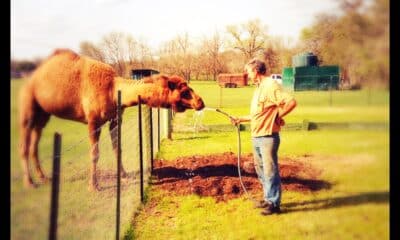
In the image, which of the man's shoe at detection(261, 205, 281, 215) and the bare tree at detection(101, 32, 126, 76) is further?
the man's shoe at detection(261, 205, 281, 215)

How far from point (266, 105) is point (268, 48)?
0.52m

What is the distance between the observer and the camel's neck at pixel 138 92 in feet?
12.8

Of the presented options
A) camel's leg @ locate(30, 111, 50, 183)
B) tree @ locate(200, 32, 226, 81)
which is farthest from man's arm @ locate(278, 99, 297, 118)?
camel's leg @ locate(30, 111, 50, 183)

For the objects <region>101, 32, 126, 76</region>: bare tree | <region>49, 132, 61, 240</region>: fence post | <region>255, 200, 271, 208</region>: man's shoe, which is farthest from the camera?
<region>255, 200, 271, 208</region>: man's shoe

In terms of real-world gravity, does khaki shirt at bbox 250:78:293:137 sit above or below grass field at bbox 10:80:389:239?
above

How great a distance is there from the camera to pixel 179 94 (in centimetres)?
393

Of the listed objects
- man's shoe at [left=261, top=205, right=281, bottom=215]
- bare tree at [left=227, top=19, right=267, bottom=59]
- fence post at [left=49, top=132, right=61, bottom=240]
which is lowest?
man's shoe at [left=261, top=205, right=281, bottom=215]

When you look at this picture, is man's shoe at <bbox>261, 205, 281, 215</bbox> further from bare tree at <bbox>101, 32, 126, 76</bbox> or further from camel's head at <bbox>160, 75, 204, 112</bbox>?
bare tree at <bbox>101, 32, 126, 76</bbox>

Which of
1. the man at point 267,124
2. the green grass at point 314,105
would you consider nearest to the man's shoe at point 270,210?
the man at point 267,124

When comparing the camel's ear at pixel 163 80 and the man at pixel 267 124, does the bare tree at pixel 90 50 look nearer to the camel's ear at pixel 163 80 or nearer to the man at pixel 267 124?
the camel's ear at pixel 163 80

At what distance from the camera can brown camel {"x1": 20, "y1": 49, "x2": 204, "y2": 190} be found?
296 cm

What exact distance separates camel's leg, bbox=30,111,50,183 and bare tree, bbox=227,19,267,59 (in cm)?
176

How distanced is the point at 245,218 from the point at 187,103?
1.22 m

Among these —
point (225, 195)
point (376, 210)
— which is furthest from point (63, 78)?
point (376, 210)
